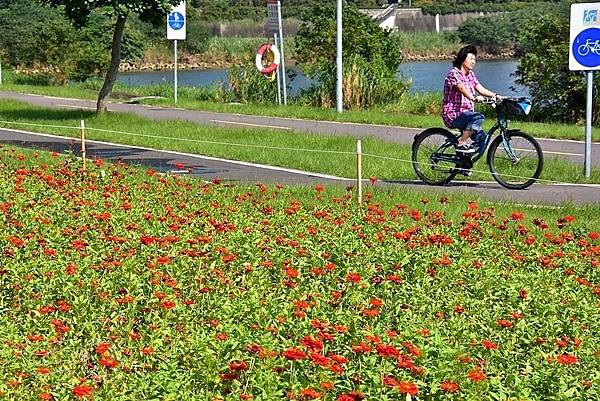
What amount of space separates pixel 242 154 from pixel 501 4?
83.5 metres

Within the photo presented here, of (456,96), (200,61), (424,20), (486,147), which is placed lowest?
(486,147)

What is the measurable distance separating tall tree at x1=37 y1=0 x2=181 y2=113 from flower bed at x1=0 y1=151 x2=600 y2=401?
11046 mm

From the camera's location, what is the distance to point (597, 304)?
7.34m

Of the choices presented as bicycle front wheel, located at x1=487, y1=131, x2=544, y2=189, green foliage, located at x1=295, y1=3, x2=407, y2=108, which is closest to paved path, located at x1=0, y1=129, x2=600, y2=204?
bicycle front wheel, located at x1=487, y1=131, x2=544, y2=189

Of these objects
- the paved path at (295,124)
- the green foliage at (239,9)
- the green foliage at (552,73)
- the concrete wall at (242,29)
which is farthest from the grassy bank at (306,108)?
the green foliage at (239,9)

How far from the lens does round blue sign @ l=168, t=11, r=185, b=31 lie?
29.7m

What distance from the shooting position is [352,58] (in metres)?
30.0

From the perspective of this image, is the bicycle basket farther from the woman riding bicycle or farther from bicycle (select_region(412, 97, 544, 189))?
the woman riding bicycle

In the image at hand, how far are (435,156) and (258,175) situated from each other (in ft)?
8.13

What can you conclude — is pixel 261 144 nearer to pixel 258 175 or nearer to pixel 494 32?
pixel 258 175

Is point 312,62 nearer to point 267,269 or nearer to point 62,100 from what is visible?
point 62,100

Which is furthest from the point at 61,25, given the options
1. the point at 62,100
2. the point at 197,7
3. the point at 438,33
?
the point at 197,7

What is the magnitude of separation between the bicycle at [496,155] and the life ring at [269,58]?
1567 cm

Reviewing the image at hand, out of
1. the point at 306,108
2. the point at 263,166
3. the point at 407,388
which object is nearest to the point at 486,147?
the point at 263,166
